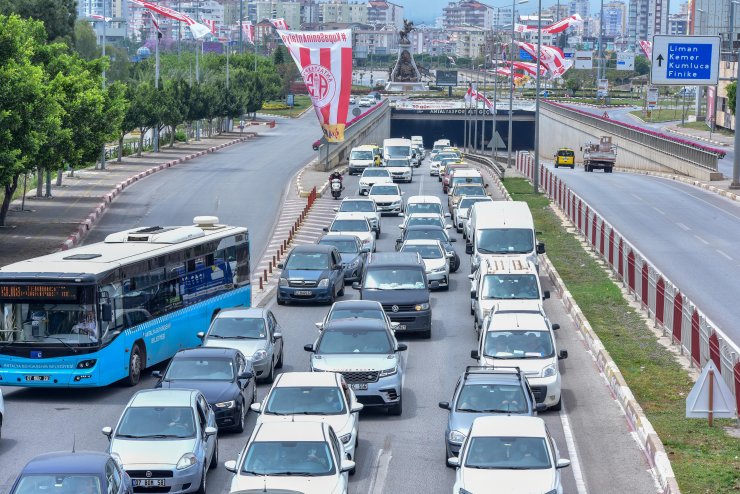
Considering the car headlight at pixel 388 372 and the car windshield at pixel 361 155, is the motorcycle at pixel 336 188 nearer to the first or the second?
the car windshield at pixel 361 155

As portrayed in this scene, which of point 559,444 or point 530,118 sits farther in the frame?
point 530,118

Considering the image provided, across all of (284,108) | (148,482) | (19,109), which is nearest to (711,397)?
(148,482)

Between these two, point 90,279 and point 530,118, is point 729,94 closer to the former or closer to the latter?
point 530,118

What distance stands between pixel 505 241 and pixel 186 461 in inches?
780

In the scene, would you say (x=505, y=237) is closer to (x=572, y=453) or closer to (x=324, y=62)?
(x=572, y=453)

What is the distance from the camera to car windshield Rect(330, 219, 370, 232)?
143 feet

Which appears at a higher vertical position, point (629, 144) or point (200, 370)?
point (200, 370)

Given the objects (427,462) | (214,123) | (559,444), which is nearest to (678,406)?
(559,444)

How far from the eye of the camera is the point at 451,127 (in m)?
156

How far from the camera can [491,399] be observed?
19547mm

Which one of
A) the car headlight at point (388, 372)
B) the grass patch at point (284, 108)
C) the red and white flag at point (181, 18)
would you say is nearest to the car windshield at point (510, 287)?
the car headlight at point (388, 372)

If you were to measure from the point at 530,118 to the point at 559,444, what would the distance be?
413 feet

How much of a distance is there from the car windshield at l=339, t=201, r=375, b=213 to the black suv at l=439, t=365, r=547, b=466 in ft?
94.4

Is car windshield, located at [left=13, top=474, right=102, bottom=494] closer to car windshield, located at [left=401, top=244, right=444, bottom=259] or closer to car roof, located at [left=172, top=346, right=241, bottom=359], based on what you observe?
car roof, located at [left=172, top=346, right=241, bottom=359]
